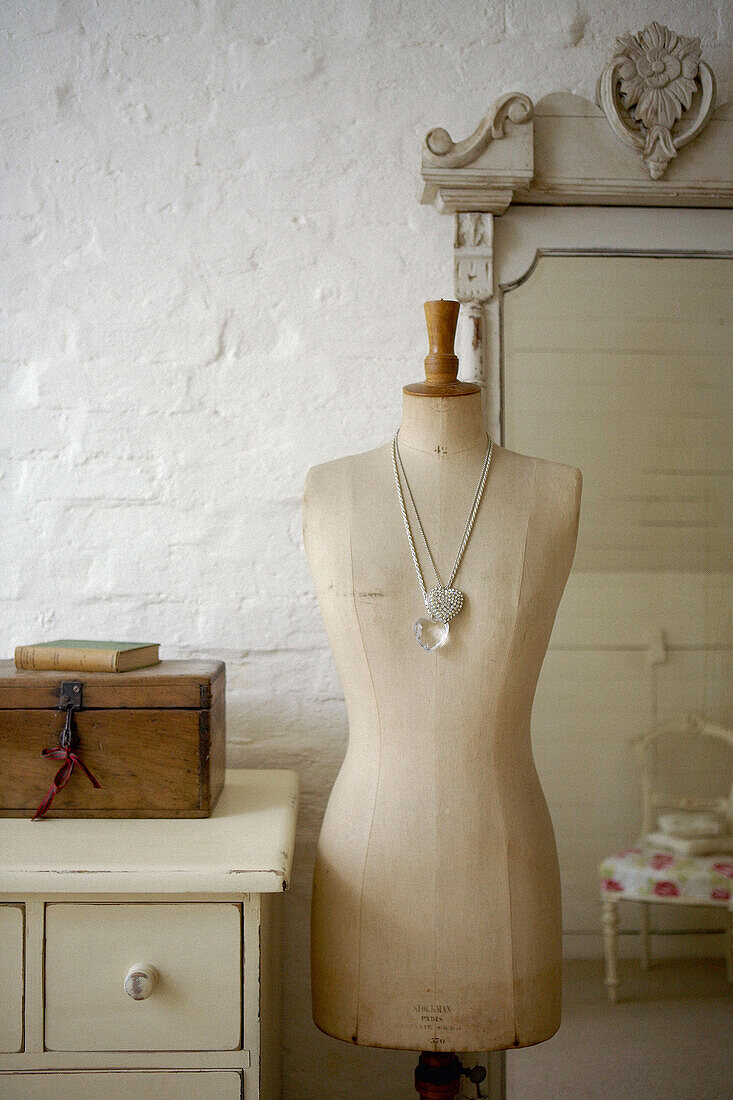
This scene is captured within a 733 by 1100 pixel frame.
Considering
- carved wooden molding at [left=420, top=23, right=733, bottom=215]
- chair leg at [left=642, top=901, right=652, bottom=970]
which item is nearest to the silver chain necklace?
carved wooden molding at [left=420, top=23, right=733, bottom=215]

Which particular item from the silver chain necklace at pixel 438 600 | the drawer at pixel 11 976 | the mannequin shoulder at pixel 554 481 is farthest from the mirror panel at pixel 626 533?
the drawer at pixel 11 976

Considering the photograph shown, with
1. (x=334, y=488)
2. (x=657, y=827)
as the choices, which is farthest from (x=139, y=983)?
(x=657, y=827)

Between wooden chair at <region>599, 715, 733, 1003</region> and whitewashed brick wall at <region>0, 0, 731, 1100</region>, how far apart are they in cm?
62

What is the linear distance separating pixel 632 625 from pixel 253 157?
1.25 m

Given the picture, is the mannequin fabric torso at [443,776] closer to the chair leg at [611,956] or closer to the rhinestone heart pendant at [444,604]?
the rhinestone heart pendant at [444,604]

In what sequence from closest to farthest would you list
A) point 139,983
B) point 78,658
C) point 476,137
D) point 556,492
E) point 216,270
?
point 139,983, point 556,492, point 78,658, point 476,137, point 216,270

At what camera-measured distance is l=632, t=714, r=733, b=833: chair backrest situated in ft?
5.83

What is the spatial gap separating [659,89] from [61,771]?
170 centimetres

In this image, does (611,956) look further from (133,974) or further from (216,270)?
(216,270)

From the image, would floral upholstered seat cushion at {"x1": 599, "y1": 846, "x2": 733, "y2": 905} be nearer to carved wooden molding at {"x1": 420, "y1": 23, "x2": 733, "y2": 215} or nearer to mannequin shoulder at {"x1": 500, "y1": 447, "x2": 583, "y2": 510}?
mannequin shoulder at {"x1": 500, "y1": 447, "x2": 583, "y2": 510}

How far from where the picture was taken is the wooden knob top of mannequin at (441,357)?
4.51 ft

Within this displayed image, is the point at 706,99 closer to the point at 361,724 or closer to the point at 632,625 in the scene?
the point at 632,625

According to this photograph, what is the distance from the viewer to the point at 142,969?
1255mm

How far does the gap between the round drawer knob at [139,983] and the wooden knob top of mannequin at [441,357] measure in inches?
37.0
